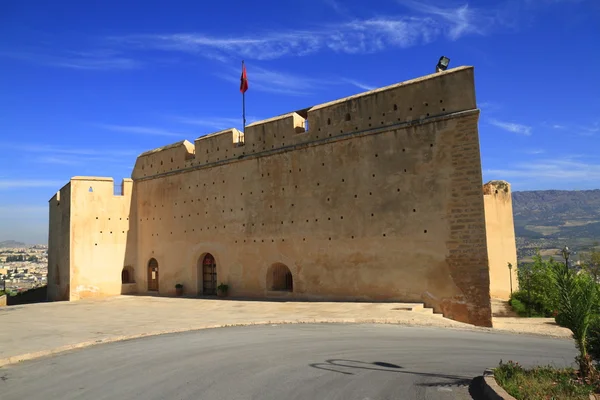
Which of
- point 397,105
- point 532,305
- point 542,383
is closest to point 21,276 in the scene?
point 397,105

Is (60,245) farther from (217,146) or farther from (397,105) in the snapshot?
(397,105)

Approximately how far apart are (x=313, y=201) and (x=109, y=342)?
857 cm

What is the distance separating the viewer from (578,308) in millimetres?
5316

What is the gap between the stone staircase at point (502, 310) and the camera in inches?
683

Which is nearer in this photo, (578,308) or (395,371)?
(578,308)

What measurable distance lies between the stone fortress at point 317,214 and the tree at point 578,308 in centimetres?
694

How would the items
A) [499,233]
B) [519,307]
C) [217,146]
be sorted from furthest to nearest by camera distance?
[217,146] → [499,233] → [519,307]

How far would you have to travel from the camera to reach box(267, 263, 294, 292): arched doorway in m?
17.2

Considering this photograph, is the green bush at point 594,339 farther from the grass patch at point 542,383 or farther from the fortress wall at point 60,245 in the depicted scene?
the fortress wall at point 60,245

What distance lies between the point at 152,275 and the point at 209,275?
406 centimetres

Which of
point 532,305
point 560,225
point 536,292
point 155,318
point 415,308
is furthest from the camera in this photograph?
point 560,225

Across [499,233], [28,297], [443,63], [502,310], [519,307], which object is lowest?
[502,310]

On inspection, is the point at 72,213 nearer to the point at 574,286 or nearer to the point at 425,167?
the point at 425,167

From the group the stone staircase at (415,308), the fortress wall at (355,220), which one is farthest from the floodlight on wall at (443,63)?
the stone staircase at (415,308)
